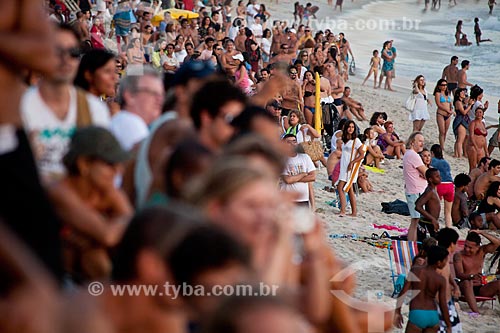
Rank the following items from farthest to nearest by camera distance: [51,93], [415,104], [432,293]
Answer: [415,104] → [432,293] → [51,93]

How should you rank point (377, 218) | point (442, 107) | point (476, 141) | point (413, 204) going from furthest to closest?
1. point (442, 107)
2. point (476, 141)
3. point (377, 218)
4. point (413, 204)

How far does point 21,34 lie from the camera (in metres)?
3.02

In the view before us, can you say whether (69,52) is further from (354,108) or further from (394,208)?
(354,108)

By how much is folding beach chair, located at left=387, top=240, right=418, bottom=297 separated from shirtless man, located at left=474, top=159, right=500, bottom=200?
3.97 metres

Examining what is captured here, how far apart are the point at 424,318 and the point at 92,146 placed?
6599 mm

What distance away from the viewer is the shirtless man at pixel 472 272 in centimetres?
1186

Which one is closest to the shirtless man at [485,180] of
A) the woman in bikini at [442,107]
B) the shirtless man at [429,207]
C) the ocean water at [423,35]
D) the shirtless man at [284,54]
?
the shirtless man at [429,207]

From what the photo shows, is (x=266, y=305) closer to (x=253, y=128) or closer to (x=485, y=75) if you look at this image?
(x=253, y=128)

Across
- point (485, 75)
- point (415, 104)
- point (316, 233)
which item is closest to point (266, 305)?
point (316, 233)

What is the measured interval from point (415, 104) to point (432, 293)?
12412 millimetres

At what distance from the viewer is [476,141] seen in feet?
65.5

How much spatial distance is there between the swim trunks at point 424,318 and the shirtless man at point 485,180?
6.39m

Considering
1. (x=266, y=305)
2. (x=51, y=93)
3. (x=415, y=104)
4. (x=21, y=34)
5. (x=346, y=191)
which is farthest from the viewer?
(x=415, y=104)

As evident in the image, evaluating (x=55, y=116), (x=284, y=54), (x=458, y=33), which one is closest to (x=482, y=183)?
(x=284, y=54)
